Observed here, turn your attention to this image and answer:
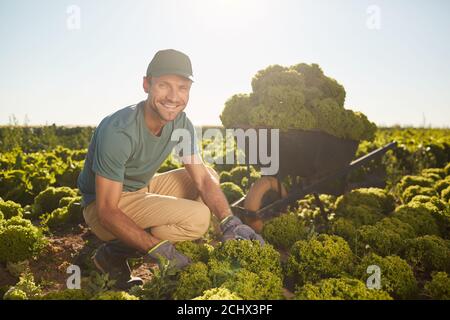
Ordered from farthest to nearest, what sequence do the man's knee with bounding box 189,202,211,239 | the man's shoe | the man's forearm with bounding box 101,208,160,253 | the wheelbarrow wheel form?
1. the wheelbarrow wheel
2. the man's knee with bounding box 189,202,211,239
3. the man's shoe
4. the man's forearm with bounding box 101,208,160,253

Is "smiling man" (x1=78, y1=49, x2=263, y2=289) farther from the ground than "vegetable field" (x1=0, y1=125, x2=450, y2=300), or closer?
farther from the ground

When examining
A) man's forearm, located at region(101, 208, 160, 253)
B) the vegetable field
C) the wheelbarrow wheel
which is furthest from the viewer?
the wheelbarrow wheel

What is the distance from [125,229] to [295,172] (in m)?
2.82

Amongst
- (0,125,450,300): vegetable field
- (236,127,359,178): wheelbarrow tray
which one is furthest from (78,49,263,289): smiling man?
(236,127,359,178): wheelbarrow tray

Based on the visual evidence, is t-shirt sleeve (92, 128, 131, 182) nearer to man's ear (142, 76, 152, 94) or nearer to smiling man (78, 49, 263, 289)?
smiling man (78, 49, 263, 289)

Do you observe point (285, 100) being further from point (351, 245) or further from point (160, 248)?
point (160, 248)

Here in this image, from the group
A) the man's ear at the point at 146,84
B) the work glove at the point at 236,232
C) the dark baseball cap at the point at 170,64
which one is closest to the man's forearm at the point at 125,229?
the work glove at the point at 236,232

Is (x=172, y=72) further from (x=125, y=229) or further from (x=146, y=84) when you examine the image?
(x=125, y=229)

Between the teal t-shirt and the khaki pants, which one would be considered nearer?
the teal t-shirt

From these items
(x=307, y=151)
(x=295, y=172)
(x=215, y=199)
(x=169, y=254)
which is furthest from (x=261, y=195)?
(x=169, y=254)

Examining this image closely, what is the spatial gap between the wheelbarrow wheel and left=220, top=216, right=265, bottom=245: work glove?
4.73 ft

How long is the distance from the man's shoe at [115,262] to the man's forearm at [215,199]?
885mm

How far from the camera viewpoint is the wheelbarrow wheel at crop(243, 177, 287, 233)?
4.86 meters

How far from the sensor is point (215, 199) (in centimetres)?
370
